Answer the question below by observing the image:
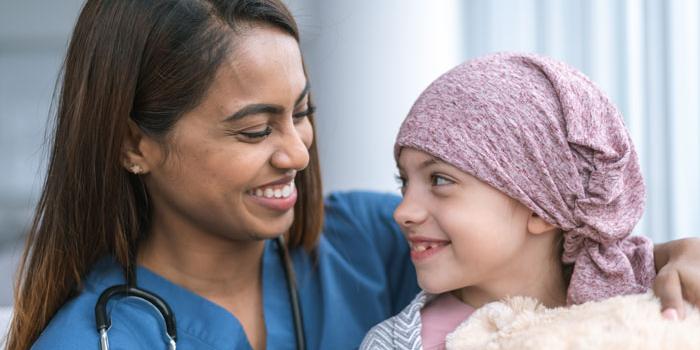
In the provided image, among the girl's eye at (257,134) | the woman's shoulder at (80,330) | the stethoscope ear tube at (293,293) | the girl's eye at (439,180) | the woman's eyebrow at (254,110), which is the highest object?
the woman's eyebrow at (254,110)

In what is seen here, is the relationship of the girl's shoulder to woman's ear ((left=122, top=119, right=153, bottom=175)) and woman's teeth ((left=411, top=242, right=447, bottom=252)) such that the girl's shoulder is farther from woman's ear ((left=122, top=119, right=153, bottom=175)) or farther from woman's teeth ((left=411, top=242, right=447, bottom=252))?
Result: woman's ear ((left=122, top=119, right=153, bottom=175))

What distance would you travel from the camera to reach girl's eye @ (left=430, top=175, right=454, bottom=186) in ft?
4.09

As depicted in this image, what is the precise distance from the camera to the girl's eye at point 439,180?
125 centimetres

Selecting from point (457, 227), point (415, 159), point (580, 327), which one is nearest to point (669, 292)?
point (580, 327)

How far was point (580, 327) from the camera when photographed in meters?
1.02

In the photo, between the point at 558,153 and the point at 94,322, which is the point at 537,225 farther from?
the point at 94,322

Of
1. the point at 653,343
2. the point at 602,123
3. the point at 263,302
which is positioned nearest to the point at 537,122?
A: the point at 602,123

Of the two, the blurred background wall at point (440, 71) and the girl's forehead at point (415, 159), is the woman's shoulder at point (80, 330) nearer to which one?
the blurred background wall at point (440, 71)

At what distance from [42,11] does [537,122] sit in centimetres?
342

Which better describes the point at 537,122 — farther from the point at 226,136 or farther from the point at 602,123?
the point at 226,136

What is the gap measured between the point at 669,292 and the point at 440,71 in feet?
4.59

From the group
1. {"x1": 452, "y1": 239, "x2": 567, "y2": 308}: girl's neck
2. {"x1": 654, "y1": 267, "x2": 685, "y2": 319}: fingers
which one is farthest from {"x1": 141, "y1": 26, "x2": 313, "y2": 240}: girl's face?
{"x1": 654, "y1": 267, "x2": 685, "y2": 319}: fingers

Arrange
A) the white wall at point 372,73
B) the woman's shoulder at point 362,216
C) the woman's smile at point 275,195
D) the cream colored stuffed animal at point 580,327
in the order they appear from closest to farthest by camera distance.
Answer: the cream colored stuffed animal at point 580,327 < the woman's smile at point 275,195 < the woman's shoulder at point 362,216 < the white wall at point 372,73

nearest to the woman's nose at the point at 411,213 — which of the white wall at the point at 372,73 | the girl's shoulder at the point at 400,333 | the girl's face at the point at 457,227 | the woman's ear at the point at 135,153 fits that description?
the girl's face at the point at 457,227
